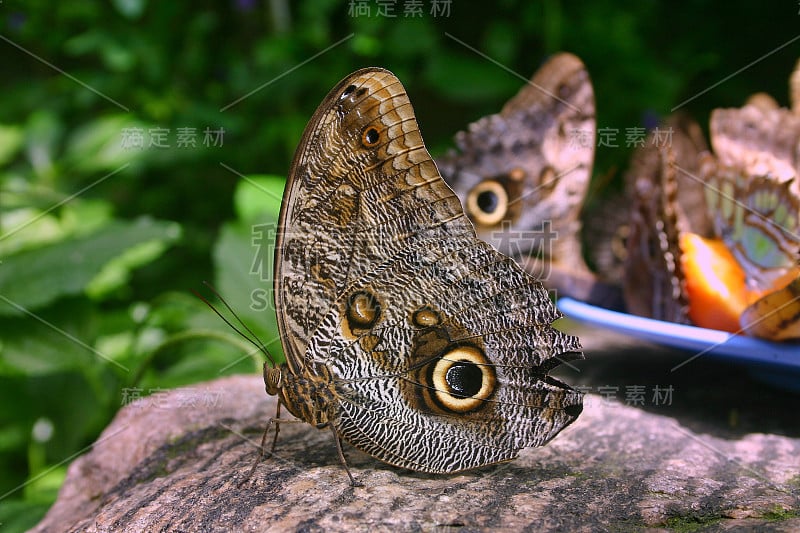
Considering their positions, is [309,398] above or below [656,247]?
below

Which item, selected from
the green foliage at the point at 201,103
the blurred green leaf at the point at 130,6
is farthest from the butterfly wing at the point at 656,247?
the blurred green leaf at the point at 130,6

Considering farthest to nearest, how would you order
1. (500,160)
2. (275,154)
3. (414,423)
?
(275,154) < (500,160) < (414,423)

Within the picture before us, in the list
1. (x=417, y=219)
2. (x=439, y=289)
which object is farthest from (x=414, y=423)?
(x=417, y=219)

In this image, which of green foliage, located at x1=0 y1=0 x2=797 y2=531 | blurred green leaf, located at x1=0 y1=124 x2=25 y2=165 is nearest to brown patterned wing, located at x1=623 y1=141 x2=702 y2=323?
green foliage, located at x1=0 y1=0 x2=797 y2=531

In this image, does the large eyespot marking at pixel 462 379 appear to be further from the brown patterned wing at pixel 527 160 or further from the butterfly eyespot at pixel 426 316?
the brown patterned wing at pixel 527 160

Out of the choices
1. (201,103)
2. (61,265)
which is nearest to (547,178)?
(61,265)

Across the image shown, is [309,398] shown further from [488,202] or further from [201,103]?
[201,103]

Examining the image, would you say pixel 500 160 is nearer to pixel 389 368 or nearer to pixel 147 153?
pixel 389 368
